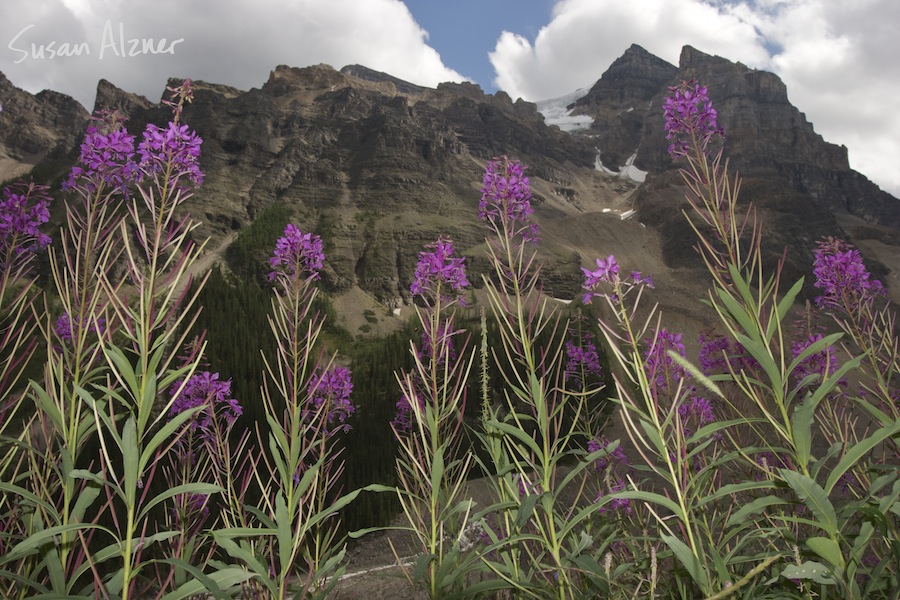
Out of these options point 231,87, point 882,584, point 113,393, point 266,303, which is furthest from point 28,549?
point 231,87

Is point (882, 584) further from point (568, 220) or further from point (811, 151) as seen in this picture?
point (811, 151)

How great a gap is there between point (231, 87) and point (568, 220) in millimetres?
103494

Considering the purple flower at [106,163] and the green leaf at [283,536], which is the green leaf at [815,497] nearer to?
the green leaf at [283,536]

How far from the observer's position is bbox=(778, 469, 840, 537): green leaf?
6.04 feet

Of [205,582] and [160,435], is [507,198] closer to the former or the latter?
[160,435]

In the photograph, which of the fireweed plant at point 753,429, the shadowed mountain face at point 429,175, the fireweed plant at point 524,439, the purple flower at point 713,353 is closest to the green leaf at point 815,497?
the fireweed plant at point 753,429

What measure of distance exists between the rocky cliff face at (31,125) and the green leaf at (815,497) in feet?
477

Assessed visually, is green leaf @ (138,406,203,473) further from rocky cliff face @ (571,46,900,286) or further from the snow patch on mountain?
the snow patch on mountain

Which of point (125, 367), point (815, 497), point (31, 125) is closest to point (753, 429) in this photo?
point (815, 497)

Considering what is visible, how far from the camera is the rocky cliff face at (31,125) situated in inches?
4825

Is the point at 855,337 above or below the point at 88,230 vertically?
above

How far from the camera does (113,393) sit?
6.55 ft

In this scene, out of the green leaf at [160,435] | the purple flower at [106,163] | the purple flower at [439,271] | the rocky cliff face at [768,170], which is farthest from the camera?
the rocky cliff face at [768,170]

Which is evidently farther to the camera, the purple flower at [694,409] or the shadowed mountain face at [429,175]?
the shadowed mountain face at [429,175]
